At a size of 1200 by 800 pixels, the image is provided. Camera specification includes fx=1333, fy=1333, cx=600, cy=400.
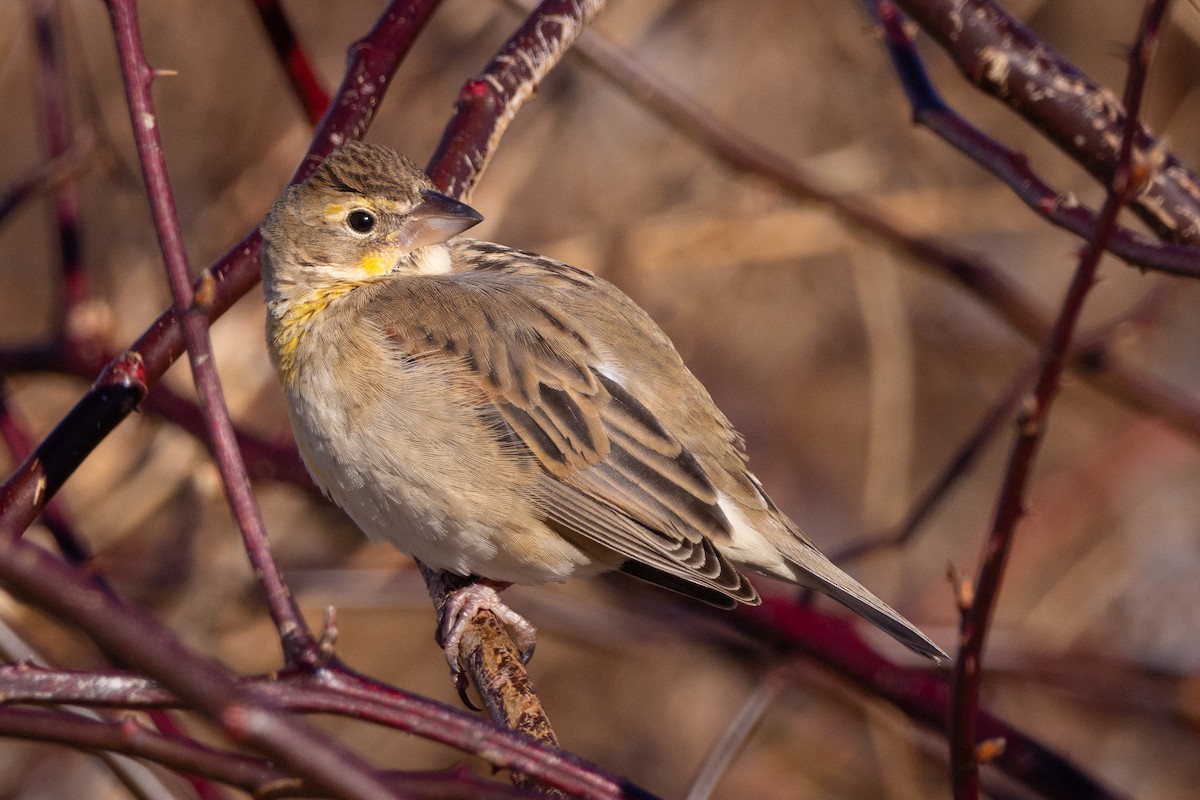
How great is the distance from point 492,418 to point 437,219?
2.15ft

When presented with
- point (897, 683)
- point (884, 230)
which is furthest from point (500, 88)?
point (897, 683)

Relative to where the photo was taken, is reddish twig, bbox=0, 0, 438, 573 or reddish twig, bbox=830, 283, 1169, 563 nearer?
reddish twig, bbox=0, 0, 438, 573

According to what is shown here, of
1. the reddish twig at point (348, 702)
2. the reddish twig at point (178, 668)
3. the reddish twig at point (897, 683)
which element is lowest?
the reddish twig at point (178, 668)

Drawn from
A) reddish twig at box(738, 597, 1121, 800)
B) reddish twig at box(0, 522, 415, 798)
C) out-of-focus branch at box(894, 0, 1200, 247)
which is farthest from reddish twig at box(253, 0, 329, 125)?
reddish twig at box(0, 522, 415, 798)

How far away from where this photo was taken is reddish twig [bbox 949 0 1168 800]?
191 centimetres

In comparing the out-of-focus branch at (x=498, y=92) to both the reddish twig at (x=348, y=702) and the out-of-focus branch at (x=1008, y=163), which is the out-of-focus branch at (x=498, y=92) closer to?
the out-of-focus branch at (x=1008, y=163)

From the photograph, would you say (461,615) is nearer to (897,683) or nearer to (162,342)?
(162,342)

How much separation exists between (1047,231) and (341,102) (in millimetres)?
7220

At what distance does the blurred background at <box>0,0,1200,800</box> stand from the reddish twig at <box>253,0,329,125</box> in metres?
2.00

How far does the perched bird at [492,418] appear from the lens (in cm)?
378

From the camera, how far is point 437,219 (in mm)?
4070

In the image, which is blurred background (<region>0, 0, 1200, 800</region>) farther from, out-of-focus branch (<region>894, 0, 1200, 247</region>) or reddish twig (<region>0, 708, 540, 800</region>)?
reddish twig (<region>0, 708, 540, 800</region>)

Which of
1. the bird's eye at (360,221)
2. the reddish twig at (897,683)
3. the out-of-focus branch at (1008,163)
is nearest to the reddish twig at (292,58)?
the bird's eye at (360,221)

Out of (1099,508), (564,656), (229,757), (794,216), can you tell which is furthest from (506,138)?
(229,757)
